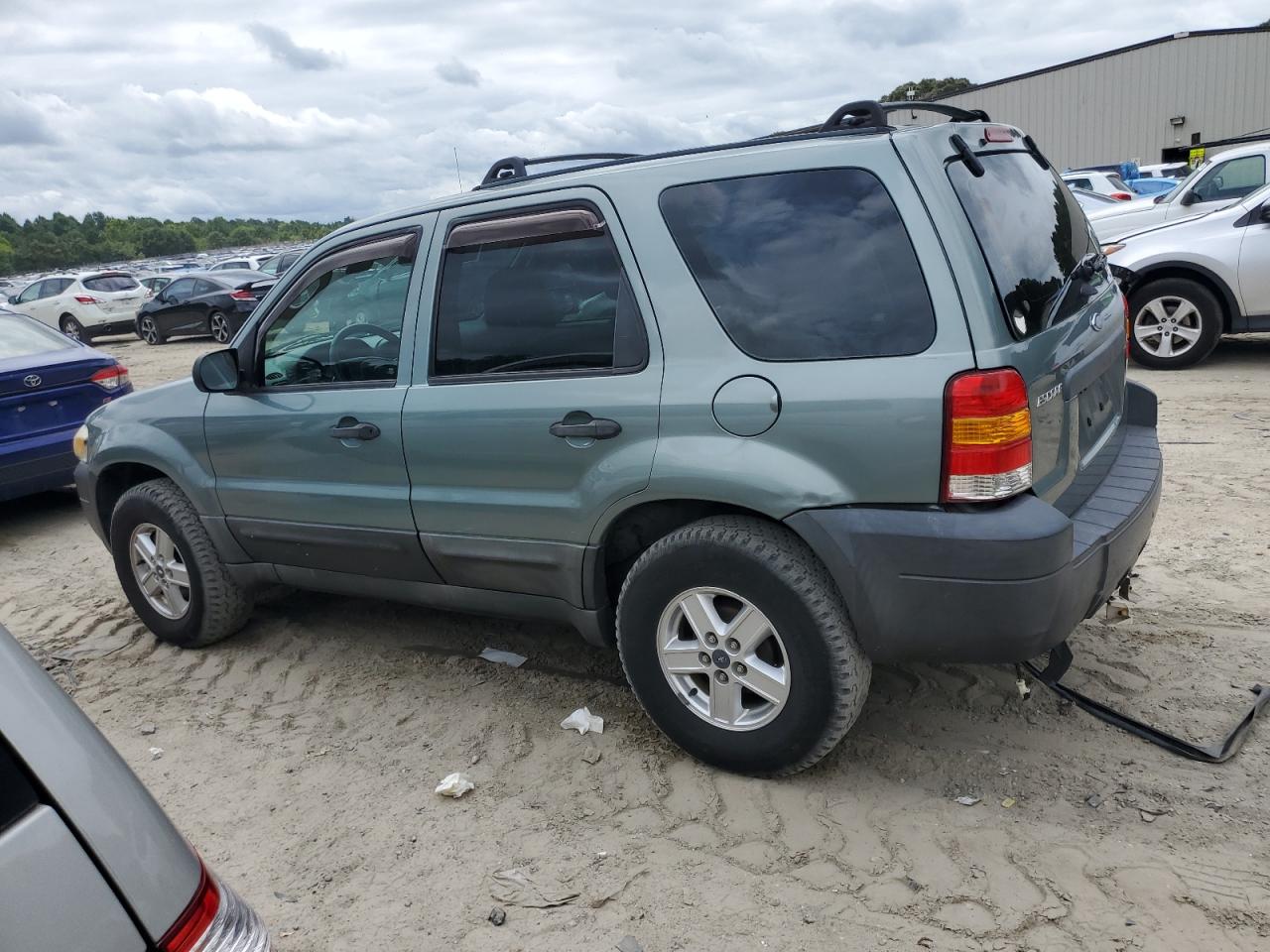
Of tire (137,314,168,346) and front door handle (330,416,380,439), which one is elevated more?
front door handle (330,416,380,439)

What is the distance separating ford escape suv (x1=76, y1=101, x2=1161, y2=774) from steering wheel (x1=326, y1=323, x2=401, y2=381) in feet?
0.04

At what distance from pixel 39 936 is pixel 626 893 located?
173cm

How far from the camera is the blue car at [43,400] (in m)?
6.62

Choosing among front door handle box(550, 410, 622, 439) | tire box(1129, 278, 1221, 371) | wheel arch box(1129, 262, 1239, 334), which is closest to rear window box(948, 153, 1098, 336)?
front door handle box(550, 410, 622, 439)

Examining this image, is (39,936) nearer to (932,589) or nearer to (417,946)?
(417,946)

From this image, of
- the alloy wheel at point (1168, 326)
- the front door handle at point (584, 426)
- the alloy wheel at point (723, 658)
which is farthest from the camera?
the alloy wheel at point (1168, 326)

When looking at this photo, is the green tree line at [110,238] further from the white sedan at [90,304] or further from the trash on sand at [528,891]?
the trash on sand at [528,891]

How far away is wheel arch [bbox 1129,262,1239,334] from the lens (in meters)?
8.18

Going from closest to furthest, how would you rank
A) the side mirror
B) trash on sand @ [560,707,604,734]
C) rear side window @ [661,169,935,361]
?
rear side window @ [661,169,935,361] → trash on sand @ [560,707,604,734] → the side mirror

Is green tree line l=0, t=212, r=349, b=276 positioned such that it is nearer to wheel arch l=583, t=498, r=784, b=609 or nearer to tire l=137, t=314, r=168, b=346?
tire l=137, t=314, r=168, b=346

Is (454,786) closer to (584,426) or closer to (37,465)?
(584,426)

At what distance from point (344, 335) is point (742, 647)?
200 cm

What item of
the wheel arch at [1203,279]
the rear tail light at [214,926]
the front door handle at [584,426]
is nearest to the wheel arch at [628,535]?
the front door handle at [584,426]

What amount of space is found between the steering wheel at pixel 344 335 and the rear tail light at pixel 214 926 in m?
2.47
